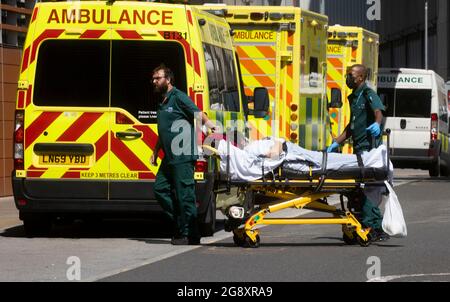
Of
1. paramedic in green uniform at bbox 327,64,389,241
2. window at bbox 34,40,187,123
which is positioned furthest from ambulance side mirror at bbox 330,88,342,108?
window at bbox 34,40,187,123

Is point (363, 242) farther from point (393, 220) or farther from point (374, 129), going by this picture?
point (374, 129)

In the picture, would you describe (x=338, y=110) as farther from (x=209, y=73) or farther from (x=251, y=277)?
(x=251, y=277)

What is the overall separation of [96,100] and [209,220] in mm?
1739

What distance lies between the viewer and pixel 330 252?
13.7 metres

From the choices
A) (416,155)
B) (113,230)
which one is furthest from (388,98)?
(113,230)

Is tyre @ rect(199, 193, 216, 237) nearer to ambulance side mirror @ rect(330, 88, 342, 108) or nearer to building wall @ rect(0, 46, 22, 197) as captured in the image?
building wall @ rect(0, 46, 22, 197)

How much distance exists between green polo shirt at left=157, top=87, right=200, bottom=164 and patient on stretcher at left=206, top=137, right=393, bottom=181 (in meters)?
0.43

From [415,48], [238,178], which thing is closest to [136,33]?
[238,178]

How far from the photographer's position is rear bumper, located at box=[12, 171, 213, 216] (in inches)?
601

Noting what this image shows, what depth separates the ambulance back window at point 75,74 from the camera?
1543 centimetres

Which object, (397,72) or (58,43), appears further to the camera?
(397,72)

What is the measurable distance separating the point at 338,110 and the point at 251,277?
54.5ft
